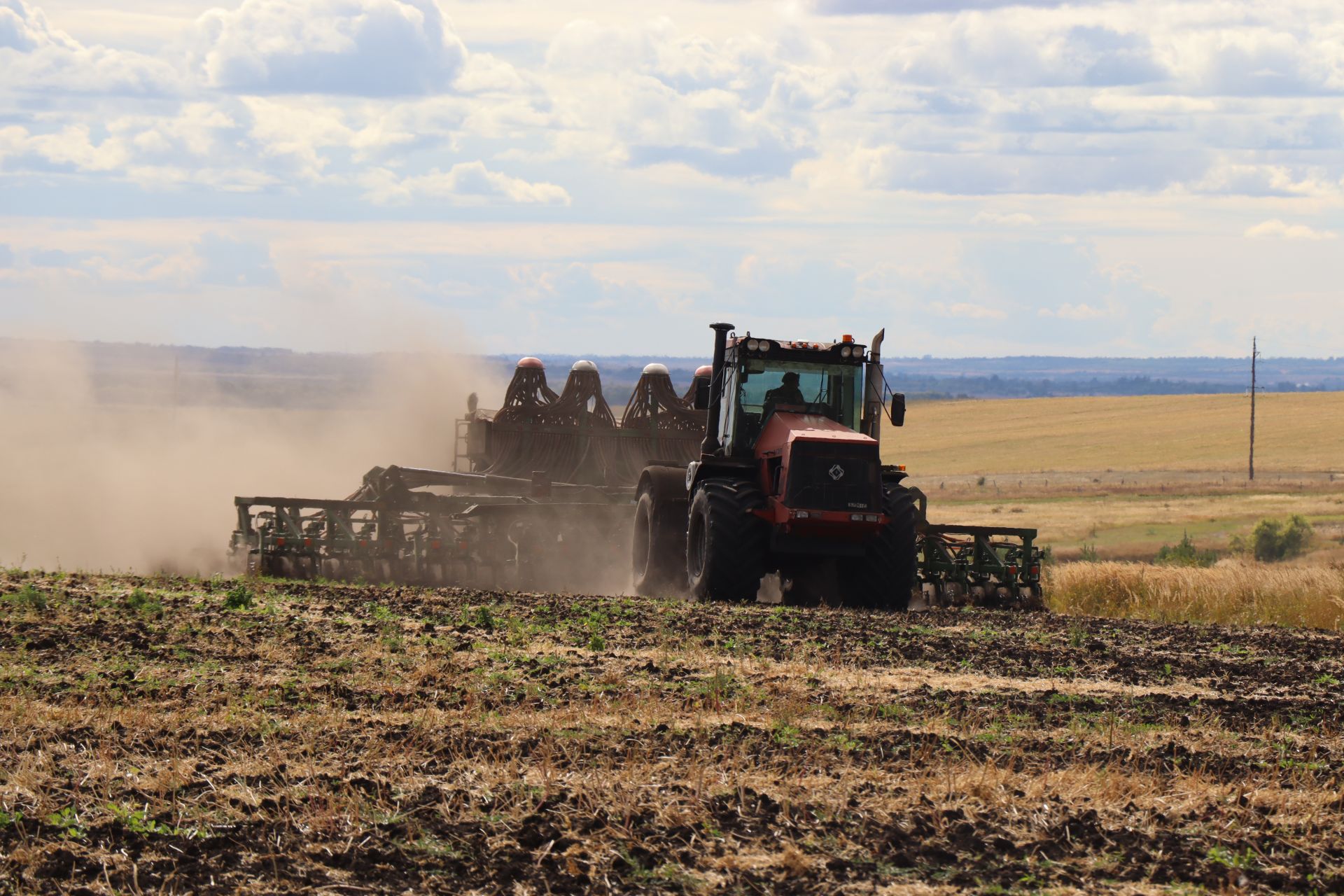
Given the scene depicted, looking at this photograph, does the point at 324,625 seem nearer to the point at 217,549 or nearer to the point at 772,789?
the point at 772,789

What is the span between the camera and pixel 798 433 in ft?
53.5

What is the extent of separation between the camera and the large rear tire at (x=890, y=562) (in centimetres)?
1662

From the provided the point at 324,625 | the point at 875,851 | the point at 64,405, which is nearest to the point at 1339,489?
the point at 64,405

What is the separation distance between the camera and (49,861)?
21.1ft

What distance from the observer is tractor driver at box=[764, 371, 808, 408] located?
17.7m

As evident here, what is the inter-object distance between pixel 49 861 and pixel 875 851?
3.39m

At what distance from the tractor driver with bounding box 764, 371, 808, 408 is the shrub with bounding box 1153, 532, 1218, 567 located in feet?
58.8

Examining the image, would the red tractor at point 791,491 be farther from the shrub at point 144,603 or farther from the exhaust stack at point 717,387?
the shrub at point 144,603

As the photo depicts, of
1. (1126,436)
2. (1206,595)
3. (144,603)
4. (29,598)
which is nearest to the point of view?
(29,598)

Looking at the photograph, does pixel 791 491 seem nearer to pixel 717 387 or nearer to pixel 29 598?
pixel 717 387

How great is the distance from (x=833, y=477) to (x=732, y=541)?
1.26 meters

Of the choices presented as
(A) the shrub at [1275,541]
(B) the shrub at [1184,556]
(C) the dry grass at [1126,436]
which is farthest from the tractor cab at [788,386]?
(C) the dry grass at [1126,436]

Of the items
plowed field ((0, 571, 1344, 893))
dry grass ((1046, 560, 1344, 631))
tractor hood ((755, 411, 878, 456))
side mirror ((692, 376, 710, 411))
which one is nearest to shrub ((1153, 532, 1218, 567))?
dry grass ((1046, 560, 1344, 631))

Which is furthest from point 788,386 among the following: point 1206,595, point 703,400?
point 1206,595
